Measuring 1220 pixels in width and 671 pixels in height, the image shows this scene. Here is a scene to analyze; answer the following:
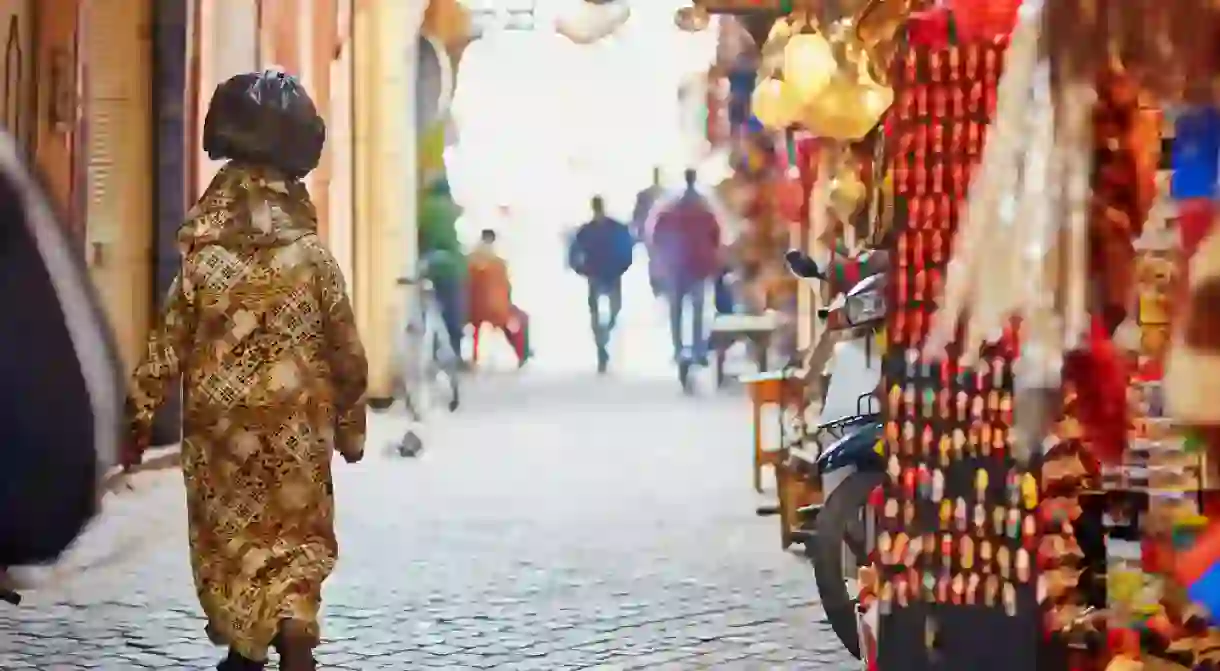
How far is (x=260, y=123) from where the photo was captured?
3336mm

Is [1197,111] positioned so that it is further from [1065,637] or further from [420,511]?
[420,511]

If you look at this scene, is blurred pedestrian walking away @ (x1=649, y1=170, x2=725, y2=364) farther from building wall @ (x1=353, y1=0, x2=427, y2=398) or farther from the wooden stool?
the wooden stool

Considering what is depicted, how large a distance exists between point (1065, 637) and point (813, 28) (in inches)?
170

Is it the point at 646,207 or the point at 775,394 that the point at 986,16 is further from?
the point at 646,207

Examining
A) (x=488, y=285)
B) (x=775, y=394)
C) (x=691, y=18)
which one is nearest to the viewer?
(x=775, y=394)

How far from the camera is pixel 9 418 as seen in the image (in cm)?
330

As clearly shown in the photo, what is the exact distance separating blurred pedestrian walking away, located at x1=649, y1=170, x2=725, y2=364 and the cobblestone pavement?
5673mm

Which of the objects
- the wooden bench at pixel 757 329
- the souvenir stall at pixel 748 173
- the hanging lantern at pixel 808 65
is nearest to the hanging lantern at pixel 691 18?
the souvenir stall at pixel 748 173

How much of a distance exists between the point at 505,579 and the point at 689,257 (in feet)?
31.4

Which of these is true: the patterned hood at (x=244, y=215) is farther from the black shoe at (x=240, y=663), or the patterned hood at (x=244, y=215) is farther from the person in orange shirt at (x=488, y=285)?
the person in orange shirt at (x=488, y=285)

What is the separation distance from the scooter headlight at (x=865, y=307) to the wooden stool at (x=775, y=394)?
1.64 metres

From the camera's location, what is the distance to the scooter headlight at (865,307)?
414 cm

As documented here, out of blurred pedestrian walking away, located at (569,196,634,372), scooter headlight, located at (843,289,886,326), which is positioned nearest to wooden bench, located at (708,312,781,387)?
blurred pedestrian walking away, located at (569,196,634,372)

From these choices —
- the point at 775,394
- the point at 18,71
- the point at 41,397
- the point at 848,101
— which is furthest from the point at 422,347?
the point at 41,397
